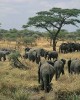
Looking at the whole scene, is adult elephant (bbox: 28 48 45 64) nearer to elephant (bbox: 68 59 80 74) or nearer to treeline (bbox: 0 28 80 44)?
elephant (bbox: 68 59 80 74)

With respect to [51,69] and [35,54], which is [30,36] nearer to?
[35,54]

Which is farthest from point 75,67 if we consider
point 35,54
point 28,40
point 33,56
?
point 28,40

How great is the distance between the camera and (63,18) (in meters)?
39.4

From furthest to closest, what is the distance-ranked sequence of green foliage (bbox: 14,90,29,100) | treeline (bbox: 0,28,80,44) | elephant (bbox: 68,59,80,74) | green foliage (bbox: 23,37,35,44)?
treeline (bbox: 0,28,80,44) → green foliage (bbox: 23,37,35,44) → elephant (bbox: 68,59,80,74) → green foliage (bbox: 14,90,29,100)

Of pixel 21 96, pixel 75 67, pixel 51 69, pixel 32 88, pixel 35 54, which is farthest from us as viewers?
pixel 35 54

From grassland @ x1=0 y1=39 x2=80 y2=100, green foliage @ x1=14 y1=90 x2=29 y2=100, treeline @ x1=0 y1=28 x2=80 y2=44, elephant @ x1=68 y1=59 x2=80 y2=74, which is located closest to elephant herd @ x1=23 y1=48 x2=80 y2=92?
elephant @ x1=68 y1=59 x2=80 y2=74

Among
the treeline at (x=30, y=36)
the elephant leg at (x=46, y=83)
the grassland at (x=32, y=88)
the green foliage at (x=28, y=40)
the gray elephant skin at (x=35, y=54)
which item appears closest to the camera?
the grassland at (x=32, y=88)

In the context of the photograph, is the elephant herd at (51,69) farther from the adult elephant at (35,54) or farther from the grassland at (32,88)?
the adult elephant at (35,54)

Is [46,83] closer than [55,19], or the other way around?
[46,83]

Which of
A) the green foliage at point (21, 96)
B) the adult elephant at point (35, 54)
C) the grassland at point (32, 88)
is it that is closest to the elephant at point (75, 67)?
the grassland at point (32, 88)

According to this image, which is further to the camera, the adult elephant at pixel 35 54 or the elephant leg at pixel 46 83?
the adult elephant at pixel 35 54

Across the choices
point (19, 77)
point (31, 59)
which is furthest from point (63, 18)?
point (19, 77)

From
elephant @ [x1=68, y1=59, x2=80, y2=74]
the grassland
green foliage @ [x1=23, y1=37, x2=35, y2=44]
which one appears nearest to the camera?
the grassland

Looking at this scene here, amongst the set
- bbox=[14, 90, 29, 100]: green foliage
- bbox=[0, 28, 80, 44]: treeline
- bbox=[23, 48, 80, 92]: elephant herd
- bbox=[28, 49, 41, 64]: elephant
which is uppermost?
bbox=[23, 48, 80, 92]: elephant herd
